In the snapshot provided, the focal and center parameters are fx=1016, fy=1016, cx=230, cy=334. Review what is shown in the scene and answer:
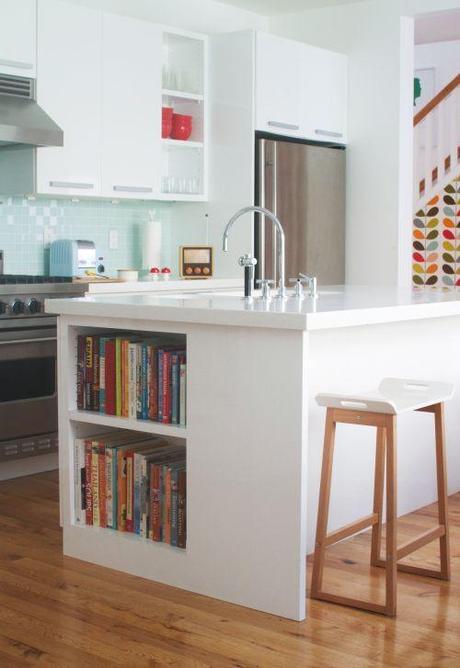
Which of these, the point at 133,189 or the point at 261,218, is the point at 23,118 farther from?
the point at 261,218

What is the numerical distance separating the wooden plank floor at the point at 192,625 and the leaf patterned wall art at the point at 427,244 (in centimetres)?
461

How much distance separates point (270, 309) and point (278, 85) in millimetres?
3191

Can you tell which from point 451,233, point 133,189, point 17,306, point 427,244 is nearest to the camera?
point 17,306

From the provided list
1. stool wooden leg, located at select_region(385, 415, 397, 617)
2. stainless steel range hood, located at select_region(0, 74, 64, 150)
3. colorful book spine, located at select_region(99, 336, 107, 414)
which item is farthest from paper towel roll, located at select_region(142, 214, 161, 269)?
stool wooden leg, located at select_region(385, 415, 397, 617)

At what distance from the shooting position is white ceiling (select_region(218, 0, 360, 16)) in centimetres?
633

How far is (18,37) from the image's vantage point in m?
4.90

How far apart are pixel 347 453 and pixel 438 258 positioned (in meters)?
4.45

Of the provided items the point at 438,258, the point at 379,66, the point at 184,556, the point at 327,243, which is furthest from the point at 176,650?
the point at 438,258

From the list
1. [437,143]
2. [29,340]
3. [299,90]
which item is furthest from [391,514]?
[437,143]

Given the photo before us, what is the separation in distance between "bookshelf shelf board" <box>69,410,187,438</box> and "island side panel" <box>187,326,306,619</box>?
75 millimetres

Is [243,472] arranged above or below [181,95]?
below

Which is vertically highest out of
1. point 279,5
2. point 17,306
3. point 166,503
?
point 279,5

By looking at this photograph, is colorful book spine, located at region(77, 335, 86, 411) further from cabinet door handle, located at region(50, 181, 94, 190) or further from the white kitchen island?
cabinet door handle, located at region(50, 181, 94, 190)

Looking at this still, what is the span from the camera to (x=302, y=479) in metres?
2.94
